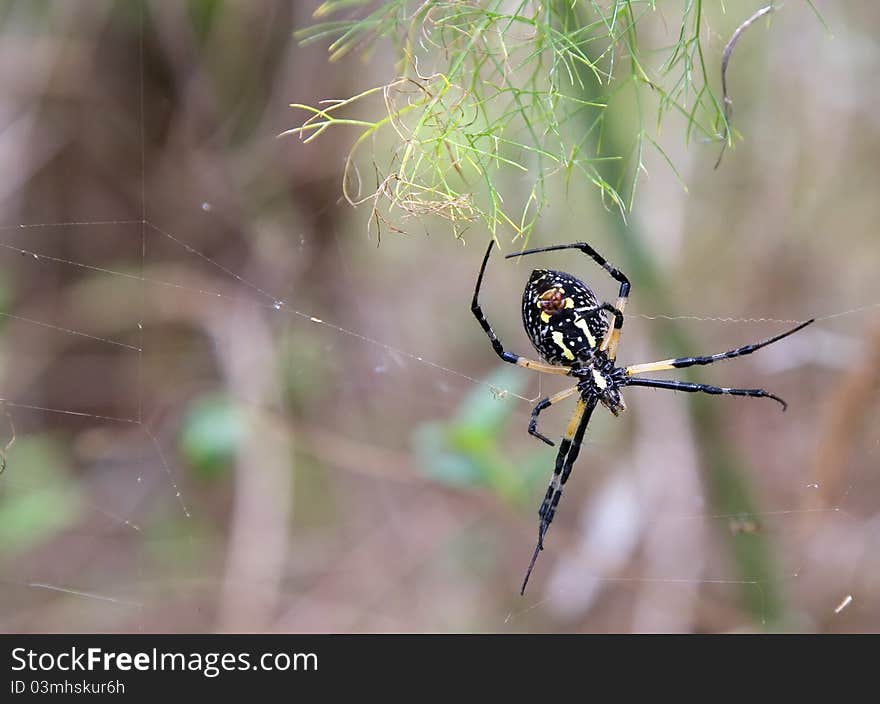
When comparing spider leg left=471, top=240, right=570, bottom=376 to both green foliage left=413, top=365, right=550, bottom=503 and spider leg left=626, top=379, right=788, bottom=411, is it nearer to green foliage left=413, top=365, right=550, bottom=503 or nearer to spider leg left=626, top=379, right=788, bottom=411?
A: green foliage left=413, top=365, right=550, bottom=503

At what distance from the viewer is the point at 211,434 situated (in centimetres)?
252

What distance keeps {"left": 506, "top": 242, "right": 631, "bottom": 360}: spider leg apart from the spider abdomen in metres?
0.04

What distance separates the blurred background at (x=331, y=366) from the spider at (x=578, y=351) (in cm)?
14

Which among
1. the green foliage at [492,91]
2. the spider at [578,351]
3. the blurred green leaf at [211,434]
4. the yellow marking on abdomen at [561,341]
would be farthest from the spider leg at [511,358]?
the blurred green leaf at [211,434]

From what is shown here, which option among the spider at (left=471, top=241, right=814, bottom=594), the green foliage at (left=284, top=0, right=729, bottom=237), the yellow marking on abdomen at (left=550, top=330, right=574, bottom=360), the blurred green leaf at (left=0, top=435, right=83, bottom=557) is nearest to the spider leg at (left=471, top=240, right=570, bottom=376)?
the spider at (left=471, top=241, right=814, bottom=594)

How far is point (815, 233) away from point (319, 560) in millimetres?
2512

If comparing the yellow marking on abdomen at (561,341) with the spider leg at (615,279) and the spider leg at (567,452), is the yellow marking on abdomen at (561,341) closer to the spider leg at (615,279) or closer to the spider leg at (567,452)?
the spider leg at (615,279)

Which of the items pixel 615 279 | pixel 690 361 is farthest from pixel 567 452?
pixel 615 279

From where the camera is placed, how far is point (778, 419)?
3.38 metres

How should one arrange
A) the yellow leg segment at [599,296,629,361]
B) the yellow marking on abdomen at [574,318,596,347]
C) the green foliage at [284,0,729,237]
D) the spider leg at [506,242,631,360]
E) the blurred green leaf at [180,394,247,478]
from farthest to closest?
the blurred green leaf at [180,394,247,478] < the yellow leg segment at [599,296,629,361] < the yellow marking on abdomen at [574,318,596,347] < the spider leg at [506,242,631,360] < the green foliage at [284,0,729,237]

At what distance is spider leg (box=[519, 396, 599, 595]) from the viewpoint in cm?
230

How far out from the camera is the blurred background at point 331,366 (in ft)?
8.84

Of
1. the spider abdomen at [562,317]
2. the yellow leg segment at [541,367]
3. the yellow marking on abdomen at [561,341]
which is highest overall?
the yellow leg segment at [541,367]
